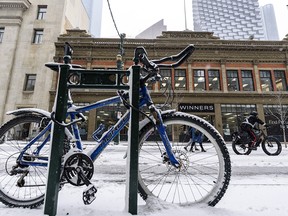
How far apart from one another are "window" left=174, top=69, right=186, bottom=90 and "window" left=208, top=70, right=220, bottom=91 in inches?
122

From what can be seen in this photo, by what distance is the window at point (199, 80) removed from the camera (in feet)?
71.0

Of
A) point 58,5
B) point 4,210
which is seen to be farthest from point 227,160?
point 58,5

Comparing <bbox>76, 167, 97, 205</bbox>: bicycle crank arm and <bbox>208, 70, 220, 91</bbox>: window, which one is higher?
<bbox>208, 70, 220, 91</bbox>: window

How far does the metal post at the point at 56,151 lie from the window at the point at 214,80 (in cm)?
2173

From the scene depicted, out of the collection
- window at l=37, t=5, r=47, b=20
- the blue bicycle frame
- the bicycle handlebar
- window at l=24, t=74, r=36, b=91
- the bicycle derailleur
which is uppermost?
window at l=37, t=5, r=47, b=20

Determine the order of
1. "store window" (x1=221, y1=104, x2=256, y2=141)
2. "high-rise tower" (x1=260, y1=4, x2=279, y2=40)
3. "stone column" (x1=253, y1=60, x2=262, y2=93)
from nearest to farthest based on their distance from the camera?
"store window" (x1=221, y1=104, x2=256, y2=141) < "stone column" (x1=253, y1=60, x2=262, y2=93) < "high-rise tower" (x1=260, y1=4, x2=279, y2=40)

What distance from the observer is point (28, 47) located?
22734mm

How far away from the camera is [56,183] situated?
1.60 m

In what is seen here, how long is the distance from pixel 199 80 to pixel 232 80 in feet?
13.1

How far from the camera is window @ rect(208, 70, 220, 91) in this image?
71.1 feet

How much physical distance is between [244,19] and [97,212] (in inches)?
5235

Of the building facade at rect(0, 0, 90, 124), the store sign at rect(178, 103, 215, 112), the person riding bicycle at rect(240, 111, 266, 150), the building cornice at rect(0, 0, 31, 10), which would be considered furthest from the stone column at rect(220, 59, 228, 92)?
the building cornice at rect(0, 0, 31, 10)

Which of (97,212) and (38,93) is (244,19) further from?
(97,212)

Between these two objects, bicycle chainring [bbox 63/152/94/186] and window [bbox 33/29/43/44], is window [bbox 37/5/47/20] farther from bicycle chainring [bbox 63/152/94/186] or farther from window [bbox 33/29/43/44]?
bicycle chainring [bbox 63/152/94/186]
